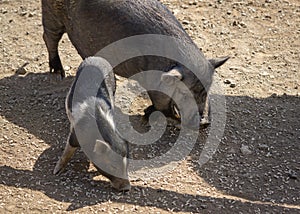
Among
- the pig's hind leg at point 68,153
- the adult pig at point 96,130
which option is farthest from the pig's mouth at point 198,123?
the pig's hind leg at point 68,153

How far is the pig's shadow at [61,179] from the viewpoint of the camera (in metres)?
5.57

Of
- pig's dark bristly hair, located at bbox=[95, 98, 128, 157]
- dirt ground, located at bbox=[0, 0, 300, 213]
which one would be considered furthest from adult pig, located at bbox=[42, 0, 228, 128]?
pig's dark bristly hair, located at bbox=[95, 98, 128, 157]

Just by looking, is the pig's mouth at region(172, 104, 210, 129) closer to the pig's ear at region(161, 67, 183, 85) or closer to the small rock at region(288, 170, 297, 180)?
the pig's ear at region(161, 67, 183, 85)

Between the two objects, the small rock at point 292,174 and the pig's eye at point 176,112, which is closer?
the small rock at point 292,174

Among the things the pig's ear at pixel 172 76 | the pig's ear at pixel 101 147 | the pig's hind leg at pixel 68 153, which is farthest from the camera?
the pig's ear at pixel 172 76

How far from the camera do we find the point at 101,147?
541 centimetres

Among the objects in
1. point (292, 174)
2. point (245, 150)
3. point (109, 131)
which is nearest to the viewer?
point (109, 131)

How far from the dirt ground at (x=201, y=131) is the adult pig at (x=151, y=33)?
1.37 ft

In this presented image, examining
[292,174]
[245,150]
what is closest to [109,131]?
[245,150]

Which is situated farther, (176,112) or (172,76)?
(176,112)

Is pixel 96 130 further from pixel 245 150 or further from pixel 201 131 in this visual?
pixel 245 150

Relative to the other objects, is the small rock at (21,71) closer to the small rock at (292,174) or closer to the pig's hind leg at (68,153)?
the pig's hind leg at (68,153)

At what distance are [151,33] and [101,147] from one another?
62.9 inches

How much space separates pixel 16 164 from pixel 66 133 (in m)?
0.73
